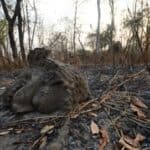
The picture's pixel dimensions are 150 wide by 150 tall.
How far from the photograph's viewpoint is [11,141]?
205 centimetres

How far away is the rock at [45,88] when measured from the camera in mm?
2293

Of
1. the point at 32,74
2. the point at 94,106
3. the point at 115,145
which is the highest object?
the point at 32,74

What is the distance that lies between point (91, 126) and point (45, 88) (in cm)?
48

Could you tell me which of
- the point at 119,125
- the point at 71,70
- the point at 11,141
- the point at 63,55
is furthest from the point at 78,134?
the point at 63,55

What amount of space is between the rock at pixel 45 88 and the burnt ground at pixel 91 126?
7 centimetres

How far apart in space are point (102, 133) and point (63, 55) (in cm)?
369

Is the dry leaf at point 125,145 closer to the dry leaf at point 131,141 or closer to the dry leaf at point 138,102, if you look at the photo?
the dry leaf at point 131,141

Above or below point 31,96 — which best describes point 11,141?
below

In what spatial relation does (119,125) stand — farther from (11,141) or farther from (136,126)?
(11,141)

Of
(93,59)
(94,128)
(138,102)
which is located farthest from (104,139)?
(93,59)

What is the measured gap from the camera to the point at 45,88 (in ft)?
7.69

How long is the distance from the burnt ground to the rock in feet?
0.22

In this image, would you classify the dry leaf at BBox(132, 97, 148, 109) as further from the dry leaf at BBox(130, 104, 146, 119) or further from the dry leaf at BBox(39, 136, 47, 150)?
the dry leaf at BBox(39, 136, 47, 150)

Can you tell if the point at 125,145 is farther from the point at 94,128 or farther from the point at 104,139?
the point at 94,128
